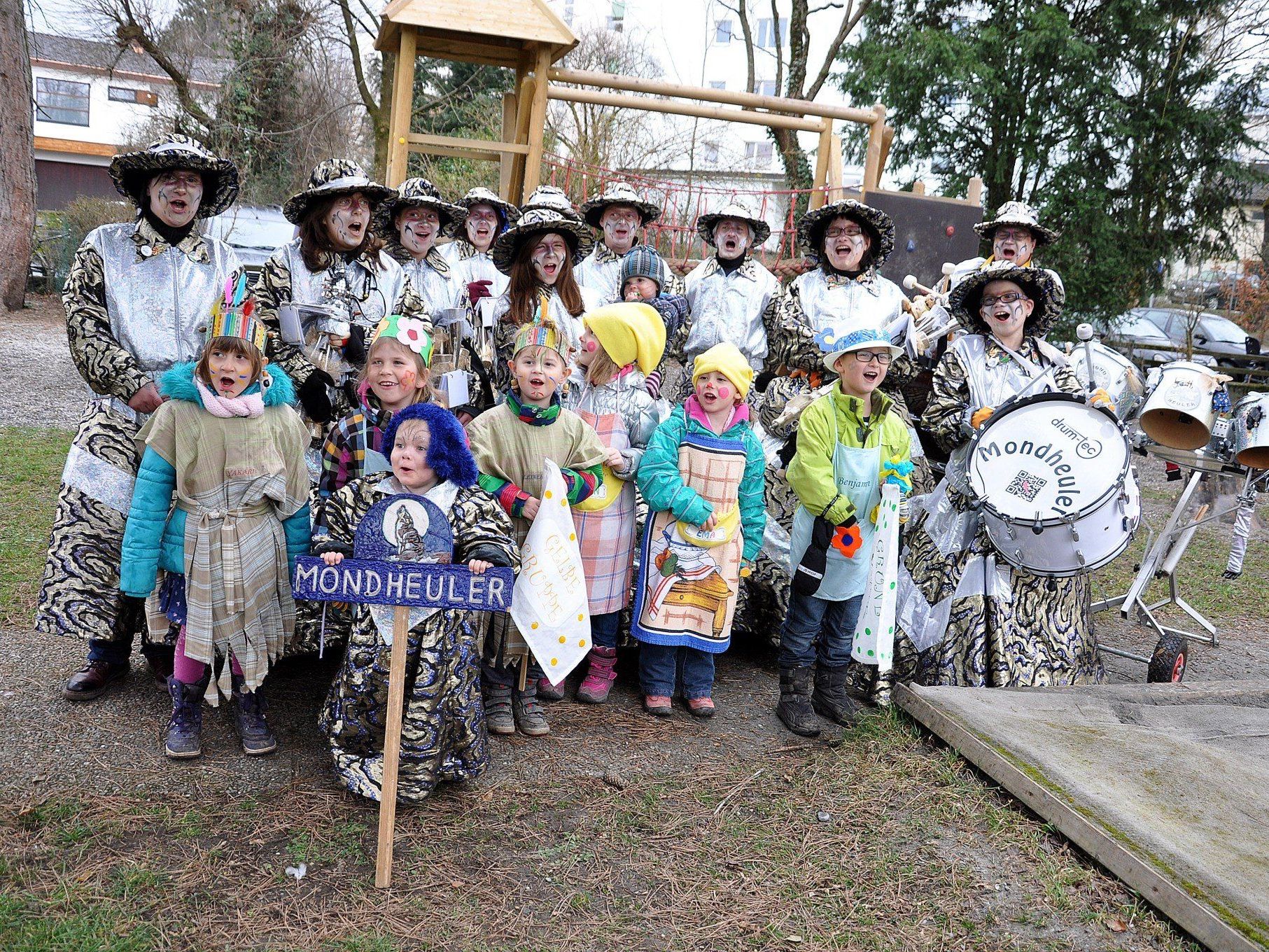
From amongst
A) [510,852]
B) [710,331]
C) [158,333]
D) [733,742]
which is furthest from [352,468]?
[710,331]

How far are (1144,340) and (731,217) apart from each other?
15.6 m

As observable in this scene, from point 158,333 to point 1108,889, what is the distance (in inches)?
152

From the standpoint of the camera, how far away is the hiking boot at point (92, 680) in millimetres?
4133

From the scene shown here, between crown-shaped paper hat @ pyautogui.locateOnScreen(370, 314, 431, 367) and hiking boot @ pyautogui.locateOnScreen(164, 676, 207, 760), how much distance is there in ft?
4.59

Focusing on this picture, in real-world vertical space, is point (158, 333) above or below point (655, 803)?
above

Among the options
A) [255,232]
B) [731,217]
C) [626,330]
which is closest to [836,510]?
[626,330]

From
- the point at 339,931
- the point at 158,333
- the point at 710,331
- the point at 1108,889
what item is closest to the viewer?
the point at 339,931

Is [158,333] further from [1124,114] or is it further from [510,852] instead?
[1124,114]

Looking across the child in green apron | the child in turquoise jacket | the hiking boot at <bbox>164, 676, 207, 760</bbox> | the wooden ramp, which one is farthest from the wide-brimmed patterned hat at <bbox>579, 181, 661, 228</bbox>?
the hiking boot at <bbox>164, 676, 207, 760</bbox>

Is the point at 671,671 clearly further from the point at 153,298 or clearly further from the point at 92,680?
the point at 153,298

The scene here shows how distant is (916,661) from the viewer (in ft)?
16.4

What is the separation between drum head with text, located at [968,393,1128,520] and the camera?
14.6ft

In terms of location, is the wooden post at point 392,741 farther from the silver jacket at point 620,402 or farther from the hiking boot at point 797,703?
the hiking boot at point 797,703

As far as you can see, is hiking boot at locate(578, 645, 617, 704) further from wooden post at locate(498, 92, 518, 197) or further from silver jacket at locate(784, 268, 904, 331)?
wooden post at locate(498, 92, 518, 197)
